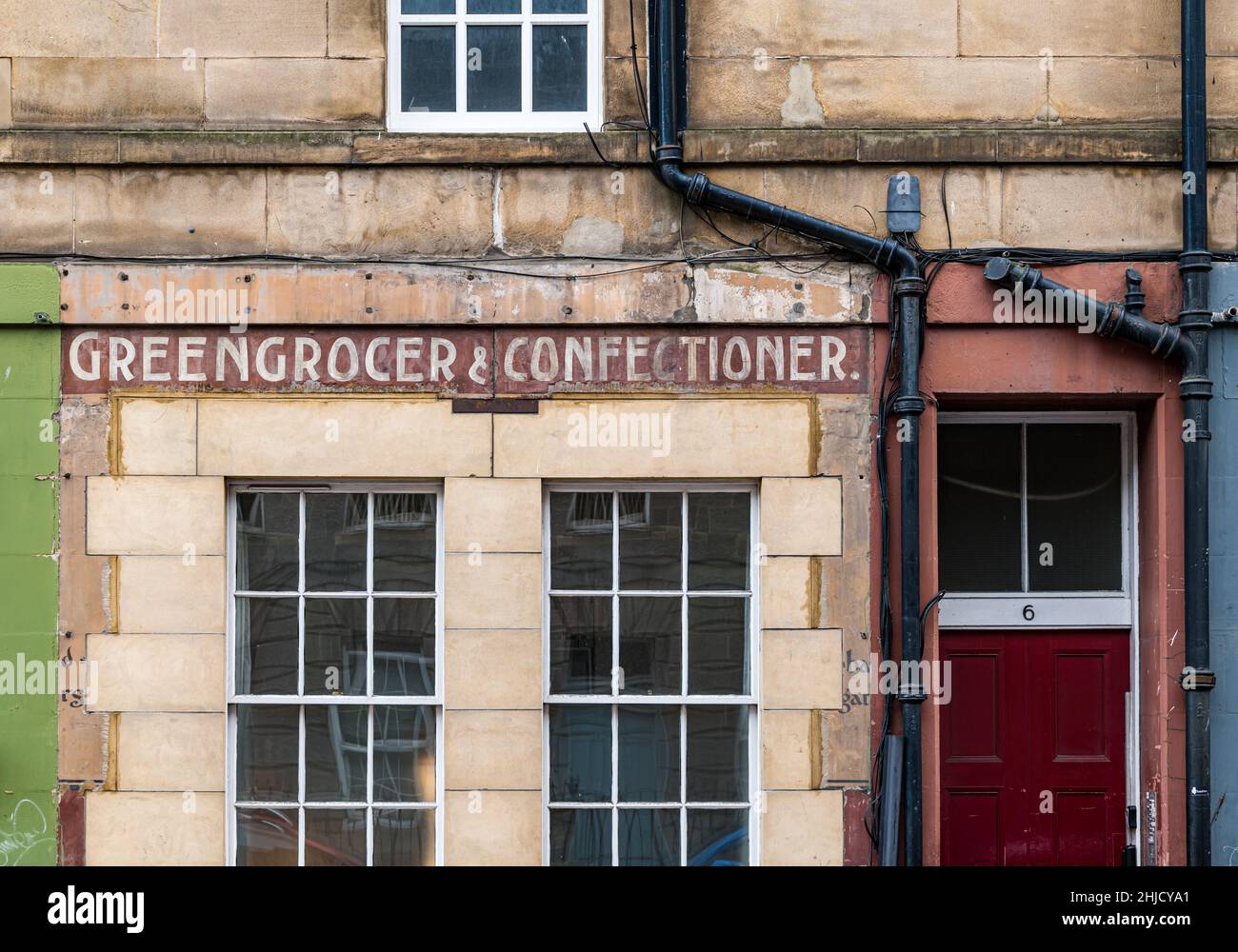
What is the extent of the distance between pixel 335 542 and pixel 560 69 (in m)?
2.84

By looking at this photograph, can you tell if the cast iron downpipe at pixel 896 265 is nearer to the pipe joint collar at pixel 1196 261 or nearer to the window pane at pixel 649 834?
the window pane at pixel 649 834

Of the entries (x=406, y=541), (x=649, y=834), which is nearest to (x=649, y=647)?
(x=649, y=834)

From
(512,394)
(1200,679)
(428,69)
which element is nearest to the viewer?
(1200,679)

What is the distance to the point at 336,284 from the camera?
672 cm

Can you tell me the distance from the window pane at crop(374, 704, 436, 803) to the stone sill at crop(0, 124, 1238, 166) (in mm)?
2941

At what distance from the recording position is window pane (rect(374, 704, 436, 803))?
675 cm

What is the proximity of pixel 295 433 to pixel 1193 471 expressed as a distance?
4.66m

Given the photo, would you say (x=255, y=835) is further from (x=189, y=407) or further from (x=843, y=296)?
(x=843, y=296)

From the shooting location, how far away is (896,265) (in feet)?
21.9

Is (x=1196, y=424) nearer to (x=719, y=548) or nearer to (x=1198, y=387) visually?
(x=1198, y=387)

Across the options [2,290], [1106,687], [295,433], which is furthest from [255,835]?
[1106,687]

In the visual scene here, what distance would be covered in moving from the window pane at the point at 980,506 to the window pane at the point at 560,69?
274cm

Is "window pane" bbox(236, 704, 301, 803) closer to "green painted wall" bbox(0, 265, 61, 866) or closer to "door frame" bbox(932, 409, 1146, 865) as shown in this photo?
"green painted wall" bbox(0, 265, 61, 866)

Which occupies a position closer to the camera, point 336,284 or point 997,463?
point 336,284
